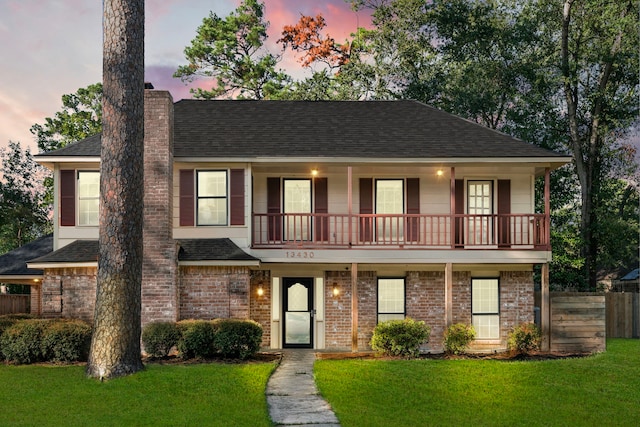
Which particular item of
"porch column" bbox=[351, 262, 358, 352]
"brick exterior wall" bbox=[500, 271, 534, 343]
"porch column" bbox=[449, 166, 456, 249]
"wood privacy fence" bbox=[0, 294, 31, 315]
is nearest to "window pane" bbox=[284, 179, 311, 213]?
"porch column" bbox=[351, 262, 358, 352]

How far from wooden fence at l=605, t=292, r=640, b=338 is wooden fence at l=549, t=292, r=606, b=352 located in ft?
21.7

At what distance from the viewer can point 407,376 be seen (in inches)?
585

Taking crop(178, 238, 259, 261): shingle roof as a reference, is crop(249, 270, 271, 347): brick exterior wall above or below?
below

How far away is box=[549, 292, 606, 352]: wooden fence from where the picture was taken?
1991 centimetres

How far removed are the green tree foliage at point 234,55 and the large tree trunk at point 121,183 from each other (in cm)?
2188

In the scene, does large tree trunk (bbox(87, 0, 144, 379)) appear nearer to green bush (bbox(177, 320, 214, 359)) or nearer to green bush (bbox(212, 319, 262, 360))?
green bush (bbox(177, 320, 214, 359))

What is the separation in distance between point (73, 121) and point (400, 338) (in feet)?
80.8

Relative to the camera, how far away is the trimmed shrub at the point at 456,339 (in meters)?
18.7

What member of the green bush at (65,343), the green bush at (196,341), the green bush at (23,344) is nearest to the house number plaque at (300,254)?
the green bush at (196,341)

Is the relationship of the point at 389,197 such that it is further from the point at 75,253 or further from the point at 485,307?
the point at 75,253

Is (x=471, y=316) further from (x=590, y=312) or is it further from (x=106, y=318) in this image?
(x=106, y=318)

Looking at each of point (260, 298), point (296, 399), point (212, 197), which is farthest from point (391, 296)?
point (296, 399)

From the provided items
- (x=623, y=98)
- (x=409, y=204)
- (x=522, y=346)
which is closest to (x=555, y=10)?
(x=623, y=98)

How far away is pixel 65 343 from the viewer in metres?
16.0
